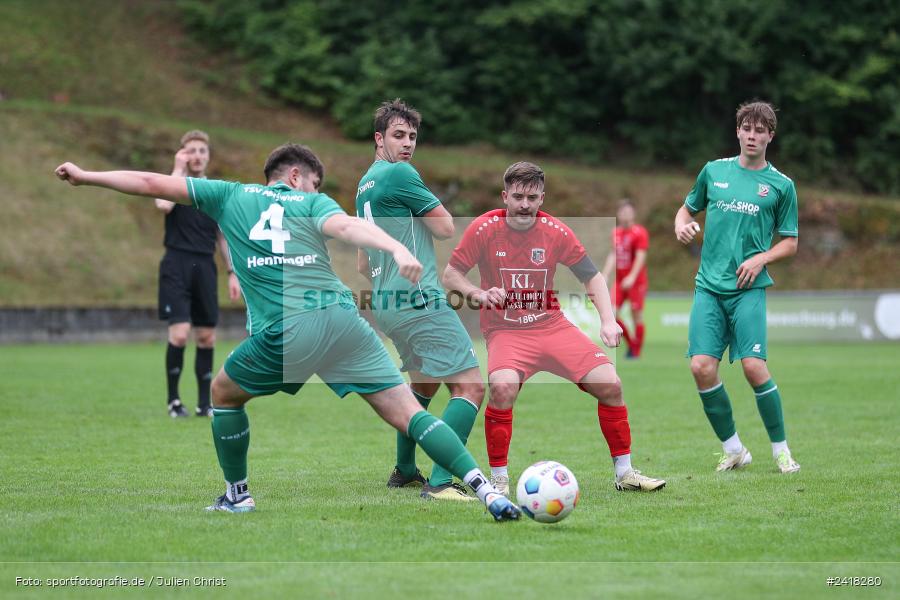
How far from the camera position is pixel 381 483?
7188 millimetres

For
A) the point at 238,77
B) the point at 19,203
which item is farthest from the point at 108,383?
the point at 238,77

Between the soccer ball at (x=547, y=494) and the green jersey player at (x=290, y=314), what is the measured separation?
11 cm

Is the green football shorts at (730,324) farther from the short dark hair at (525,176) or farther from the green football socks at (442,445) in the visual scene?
the green football socks at (442,445)

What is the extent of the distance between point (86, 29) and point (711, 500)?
35.7 metres

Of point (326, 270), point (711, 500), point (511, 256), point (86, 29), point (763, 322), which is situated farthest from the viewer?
point (86, 29)

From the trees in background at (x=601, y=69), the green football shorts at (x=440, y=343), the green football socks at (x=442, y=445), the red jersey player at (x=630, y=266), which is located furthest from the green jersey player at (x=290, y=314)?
the trees in background at (x=601, y=69)

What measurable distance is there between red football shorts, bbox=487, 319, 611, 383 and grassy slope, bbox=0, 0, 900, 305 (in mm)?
19468

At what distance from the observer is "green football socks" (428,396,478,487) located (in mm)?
6645

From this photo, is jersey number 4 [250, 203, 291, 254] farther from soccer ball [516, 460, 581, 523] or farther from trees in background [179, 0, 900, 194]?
trees in background [179, 0, 900, 194]

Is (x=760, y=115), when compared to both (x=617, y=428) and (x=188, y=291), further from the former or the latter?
(x=188, y=291)

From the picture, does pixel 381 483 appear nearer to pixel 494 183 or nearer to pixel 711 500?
pixel 711 500

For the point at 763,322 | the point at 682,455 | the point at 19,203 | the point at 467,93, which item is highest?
the point at 467,93

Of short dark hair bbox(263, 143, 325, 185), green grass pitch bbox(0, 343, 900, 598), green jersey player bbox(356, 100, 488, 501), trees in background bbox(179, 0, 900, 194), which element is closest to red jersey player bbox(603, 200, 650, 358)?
green grass pitch bbox(0, 343, 900, 598)

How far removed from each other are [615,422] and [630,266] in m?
12.6
